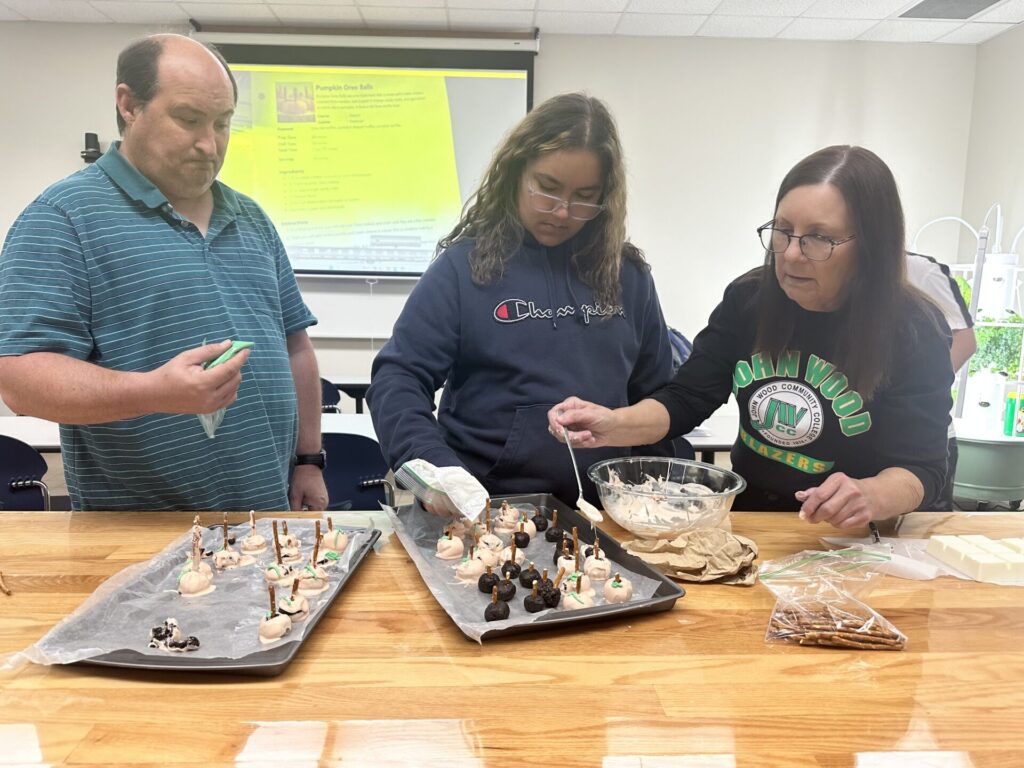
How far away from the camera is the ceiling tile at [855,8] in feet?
13.8

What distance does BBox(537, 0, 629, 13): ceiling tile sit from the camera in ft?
13.9

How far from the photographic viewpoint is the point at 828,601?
3.54 ft

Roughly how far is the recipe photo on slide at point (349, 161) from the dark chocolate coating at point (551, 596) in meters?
4.14

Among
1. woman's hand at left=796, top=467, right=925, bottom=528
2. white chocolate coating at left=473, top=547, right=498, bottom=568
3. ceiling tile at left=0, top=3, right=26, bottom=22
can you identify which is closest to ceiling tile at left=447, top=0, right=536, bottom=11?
ceiling tile at left=0, top=3, right=26, bottom=22

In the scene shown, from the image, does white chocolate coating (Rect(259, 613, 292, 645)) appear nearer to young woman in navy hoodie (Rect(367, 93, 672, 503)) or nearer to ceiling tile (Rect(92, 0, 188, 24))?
young woman in navy hoodie (Rect(367, 93, 672, 503))

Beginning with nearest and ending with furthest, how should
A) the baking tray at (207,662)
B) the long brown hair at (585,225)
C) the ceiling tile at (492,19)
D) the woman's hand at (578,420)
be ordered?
the baking tray at (207,662), the woman's hand at (578,420), the long brown hair at (585,225), the ceiling tile at (492,19)

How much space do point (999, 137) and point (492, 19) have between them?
11.5 ft

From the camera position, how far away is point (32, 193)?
491cm

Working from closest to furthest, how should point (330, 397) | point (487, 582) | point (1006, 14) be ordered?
point (487, 582)
point (330, 397)
point (1006, 14)

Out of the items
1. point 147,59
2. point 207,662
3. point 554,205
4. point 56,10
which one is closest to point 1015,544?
point 554,205

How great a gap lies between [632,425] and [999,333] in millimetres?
3364

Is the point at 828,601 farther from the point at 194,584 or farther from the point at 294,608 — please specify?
the point at 194,584

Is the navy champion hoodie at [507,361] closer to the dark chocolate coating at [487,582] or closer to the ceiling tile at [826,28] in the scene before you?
the dark chocolate coating at [487,582]

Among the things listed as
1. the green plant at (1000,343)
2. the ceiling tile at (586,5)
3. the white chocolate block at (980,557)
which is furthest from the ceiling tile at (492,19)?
the white chocolate block at (980,557)
